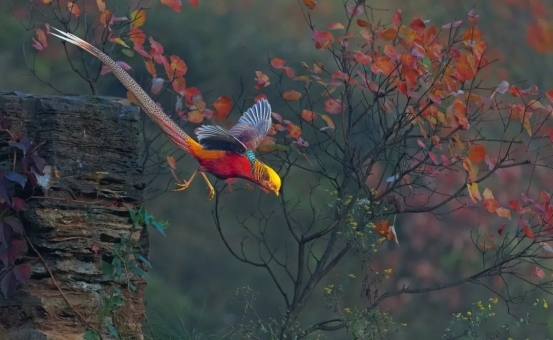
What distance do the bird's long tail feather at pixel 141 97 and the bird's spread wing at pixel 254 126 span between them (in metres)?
0.25

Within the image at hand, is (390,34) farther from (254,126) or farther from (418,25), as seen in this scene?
(254,126)

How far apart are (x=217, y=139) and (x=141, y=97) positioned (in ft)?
1.09

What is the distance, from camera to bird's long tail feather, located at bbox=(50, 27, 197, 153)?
3.44 metres

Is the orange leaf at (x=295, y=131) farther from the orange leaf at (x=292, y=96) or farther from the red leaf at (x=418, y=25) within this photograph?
the red leaf at (x=418, y=25)

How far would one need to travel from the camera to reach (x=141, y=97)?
3459 millimetres

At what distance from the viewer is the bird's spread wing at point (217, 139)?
344cm

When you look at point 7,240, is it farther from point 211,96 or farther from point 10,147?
point 211,96

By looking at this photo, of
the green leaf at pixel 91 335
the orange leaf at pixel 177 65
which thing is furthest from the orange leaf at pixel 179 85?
the green leaf at pixel 91 335

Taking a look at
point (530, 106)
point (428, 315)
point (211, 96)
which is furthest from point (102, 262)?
point (428, 315)

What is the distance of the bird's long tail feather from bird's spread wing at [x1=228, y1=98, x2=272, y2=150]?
0.84 ft

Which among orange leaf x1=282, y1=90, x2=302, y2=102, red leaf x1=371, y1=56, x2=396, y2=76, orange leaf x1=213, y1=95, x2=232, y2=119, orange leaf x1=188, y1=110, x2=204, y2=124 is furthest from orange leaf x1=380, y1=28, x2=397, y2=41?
orange leaf x1=188, y1=110, x2=204, y2=124

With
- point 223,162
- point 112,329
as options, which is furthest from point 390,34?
point 112,329

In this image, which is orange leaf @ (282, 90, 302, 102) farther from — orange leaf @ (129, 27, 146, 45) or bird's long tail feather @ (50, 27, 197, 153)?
bird's long tail feather @ (50, 27, 197, 153)

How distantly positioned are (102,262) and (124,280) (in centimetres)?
13
